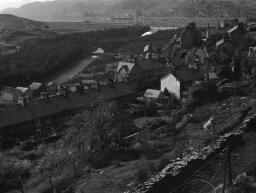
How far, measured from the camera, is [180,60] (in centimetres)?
5278

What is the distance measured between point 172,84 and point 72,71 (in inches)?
1134

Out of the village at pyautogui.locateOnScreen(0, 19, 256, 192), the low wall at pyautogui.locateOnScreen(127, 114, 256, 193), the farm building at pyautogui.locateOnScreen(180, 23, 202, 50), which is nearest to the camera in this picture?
the low wall at pyautogui.locateOnScreen(127, 114, 256, 193)

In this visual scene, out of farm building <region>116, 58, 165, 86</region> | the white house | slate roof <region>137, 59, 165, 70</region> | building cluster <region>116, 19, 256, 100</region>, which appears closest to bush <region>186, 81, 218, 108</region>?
building cluster <region>116, 19, 256, 100</region>

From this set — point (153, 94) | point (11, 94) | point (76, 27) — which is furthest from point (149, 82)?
point (76, 27)

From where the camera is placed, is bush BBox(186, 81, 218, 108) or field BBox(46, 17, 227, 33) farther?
field BBox(46, 17, 227, 33)

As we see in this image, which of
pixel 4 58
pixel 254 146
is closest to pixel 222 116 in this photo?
pixel 254 146

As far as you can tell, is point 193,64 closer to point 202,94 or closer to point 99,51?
point 202,94

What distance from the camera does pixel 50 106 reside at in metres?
32.3

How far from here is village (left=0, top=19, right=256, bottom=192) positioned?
88.0ft

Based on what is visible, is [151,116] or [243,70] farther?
[243,70]

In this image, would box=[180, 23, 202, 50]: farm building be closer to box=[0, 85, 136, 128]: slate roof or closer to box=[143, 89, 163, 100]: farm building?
box=[143, 89, 163, 100]: farm building

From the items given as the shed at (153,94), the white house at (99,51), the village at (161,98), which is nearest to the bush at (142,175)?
the village at (161,98)

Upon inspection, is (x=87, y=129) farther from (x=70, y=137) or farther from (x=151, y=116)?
(x=151, y=116)

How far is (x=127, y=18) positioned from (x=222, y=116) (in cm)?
14269
